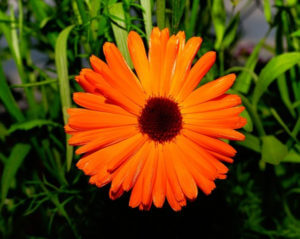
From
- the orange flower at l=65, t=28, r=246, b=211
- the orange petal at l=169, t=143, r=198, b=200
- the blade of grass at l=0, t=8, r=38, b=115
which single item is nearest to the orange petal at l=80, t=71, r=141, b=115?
the orange flower at l=65, t=28, r=246, b=211

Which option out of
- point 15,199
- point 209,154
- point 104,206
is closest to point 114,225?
point 104,206

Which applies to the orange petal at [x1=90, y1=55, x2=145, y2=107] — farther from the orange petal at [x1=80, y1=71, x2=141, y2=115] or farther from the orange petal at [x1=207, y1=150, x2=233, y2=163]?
the orange petal at [x1=207, y1=150, x2=233, y2=163]

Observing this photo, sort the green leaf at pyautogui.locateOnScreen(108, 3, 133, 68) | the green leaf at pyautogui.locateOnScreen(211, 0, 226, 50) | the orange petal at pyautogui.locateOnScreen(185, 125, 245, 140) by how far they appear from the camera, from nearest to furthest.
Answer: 1. the orange petal at pyautogui.locateOnScreen(185, 125, 245, 140)
2. the green leaf at pyautogui.locateOnScreen(108, 3, 133, 68)
3. the green leaf at pyautogui.locateOnScreen(211, 0, 226, 50)

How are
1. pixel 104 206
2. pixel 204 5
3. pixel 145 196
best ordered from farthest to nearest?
pixel 204 5 → pixel 104 206 → pixel 145 196

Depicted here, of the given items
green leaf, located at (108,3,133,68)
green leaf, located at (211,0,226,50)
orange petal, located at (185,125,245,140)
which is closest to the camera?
orange petal, located at (185,125,245,140)

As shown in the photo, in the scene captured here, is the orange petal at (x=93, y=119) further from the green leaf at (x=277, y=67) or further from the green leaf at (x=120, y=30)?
the green leaf at (x=277, y=67)

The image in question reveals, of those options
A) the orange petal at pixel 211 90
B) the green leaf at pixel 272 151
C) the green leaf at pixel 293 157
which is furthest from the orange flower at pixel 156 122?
the green leaf at pixel 293 157

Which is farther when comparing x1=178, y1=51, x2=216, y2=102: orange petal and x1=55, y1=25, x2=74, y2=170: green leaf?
x1=55, y1=25, x2=74, y2=170: green leaf

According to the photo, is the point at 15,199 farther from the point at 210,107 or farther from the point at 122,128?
the point at 210,107
